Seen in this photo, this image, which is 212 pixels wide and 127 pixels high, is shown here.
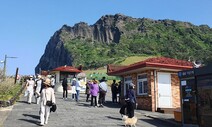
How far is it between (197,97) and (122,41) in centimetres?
14045

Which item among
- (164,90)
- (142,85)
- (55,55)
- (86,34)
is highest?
(86,34)

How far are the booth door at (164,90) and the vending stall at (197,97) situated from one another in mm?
5591

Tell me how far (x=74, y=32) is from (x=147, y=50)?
210 ft

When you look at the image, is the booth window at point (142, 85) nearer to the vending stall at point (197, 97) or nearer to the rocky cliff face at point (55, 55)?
the vending stall at point (197, 97)

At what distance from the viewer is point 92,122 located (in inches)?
526

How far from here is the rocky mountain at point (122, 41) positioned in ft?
425

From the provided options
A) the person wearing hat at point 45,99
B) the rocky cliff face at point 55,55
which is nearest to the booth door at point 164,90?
the person wearing hat at point 45,99

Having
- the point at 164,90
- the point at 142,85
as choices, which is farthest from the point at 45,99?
the point at 164,90

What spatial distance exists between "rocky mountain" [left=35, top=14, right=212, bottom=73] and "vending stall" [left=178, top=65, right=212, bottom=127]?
96777 millimetres

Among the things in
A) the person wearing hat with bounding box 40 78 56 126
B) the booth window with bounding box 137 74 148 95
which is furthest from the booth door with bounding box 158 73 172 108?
the person wearing hat with bounding box 40 78 56 126

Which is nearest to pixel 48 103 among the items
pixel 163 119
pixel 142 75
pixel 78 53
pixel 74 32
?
pixel 163 119

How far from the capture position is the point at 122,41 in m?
152

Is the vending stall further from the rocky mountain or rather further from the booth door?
the rocky mountain

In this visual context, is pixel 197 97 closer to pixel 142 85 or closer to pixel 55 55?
pixel 142 85
